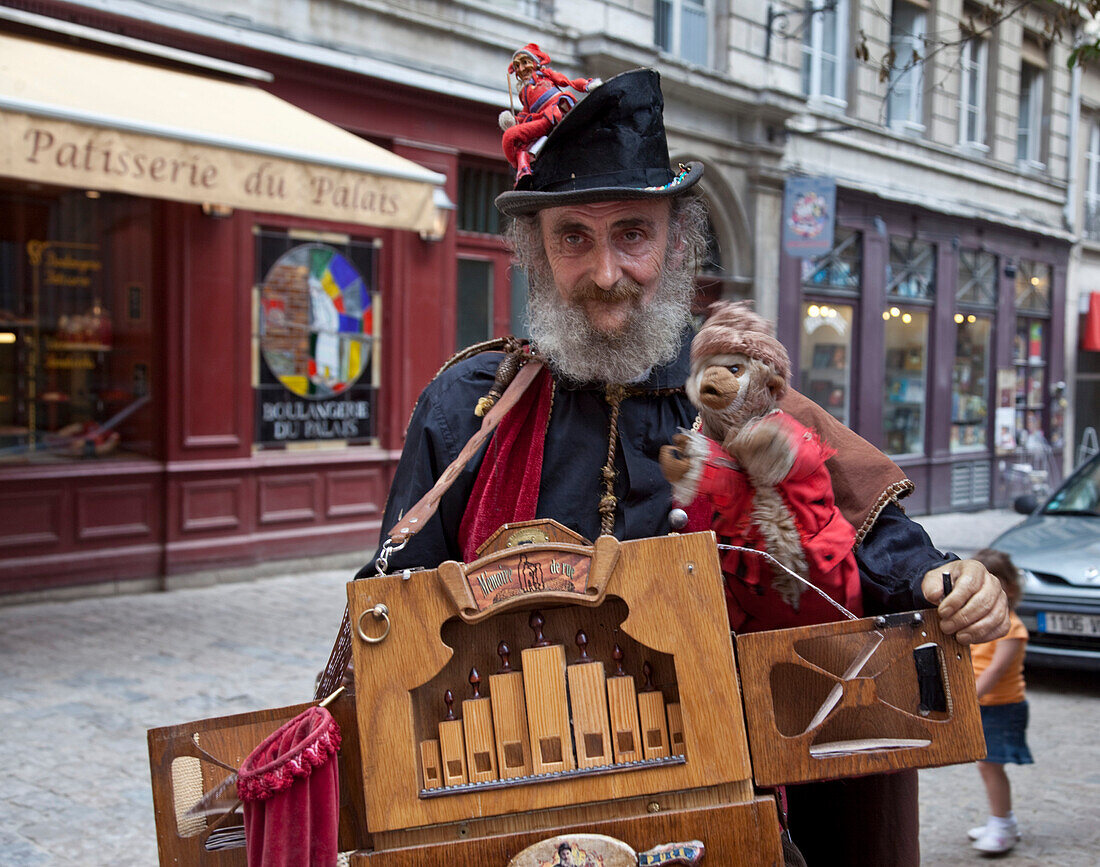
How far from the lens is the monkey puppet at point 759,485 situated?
5.56 feet

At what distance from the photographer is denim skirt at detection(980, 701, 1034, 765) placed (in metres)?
4.32

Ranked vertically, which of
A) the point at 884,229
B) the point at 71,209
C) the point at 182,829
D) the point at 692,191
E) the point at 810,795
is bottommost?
the point at 810,795

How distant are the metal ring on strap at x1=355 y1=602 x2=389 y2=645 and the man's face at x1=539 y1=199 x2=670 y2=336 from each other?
0.79 metres

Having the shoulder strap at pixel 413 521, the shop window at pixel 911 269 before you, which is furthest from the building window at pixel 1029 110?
the shoulder strap at pixel 413 521

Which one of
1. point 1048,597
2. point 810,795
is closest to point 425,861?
point 810,795

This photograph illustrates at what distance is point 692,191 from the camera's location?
2.21 m

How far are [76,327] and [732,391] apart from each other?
730 cm

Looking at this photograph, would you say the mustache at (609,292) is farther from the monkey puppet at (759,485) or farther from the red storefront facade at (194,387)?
the red storefront facade at (194,387)

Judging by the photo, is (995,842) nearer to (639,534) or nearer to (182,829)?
(639,534)

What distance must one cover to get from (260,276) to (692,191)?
270 inches

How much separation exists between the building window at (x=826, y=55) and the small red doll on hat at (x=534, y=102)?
41.8ft

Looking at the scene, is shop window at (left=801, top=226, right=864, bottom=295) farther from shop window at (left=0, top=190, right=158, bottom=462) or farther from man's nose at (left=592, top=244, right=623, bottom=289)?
man's nose at (left=592, top=244, right=623, bottom=289)

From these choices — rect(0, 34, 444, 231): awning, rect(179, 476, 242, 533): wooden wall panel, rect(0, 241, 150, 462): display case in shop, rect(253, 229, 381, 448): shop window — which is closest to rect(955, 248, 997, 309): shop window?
rect(253, 229, 381, 448): shop window

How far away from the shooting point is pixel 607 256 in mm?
1997
